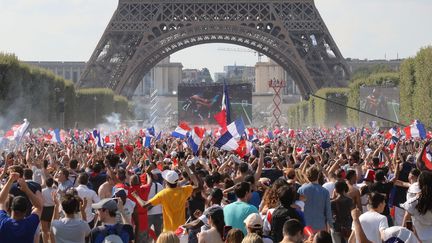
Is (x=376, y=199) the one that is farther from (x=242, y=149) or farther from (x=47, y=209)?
(x=242, y=149)

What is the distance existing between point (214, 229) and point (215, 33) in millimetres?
69047

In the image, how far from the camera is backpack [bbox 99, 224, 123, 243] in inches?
369

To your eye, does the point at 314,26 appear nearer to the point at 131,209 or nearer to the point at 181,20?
the point at 181,20

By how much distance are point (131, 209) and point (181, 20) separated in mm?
66163

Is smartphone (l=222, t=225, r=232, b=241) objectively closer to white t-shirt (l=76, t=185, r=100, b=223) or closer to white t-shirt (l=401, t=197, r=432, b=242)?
white t-shirt (l=401, t=197, r=432, b=242)

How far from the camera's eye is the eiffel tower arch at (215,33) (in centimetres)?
7581

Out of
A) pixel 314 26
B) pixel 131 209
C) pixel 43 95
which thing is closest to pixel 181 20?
pixel 314 26

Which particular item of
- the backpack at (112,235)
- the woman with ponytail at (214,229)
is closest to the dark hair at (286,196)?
the woman with ponytail at (214,229)

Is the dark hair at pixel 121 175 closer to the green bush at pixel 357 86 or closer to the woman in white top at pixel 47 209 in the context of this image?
the woman in white top at pixel 47 209

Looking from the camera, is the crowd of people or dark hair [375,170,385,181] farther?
dark hair [375,170,385,181]

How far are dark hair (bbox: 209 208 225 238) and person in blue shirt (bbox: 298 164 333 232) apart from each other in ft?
7.60

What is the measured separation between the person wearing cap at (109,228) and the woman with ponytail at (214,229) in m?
0.65

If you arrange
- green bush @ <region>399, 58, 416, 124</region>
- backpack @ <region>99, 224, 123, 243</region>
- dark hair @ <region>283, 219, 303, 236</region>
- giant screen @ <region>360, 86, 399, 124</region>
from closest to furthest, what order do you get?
dark hair @ <region>283, 219, 303, 236</region>, backpack @ <region>99, 224, 123, 243</region>, giant screen @ <region>360, 86, 399, 124</region>, green bush @ <region>399, 58, 416, 124</region>

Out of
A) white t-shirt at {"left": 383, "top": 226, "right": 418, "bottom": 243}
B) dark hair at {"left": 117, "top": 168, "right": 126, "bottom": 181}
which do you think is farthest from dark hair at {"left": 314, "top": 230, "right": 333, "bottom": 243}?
dark hair at {"left": 117, "top": 168, "right": 126, "bottom": 181}
